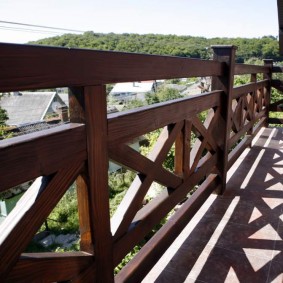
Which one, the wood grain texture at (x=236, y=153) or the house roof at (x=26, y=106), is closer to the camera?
the wood grain texture at (x=236, y=153)

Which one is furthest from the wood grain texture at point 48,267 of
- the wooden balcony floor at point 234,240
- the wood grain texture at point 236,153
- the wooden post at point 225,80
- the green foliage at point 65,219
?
the green foliage at point 65,219

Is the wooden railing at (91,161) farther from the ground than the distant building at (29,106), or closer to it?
farther from the ground

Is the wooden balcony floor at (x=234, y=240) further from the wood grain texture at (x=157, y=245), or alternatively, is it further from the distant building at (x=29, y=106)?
the distant building at (x=29, y=106)

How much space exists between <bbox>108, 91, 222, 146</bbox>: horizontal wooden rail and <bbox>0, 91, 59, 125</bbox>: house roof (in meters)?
26.1

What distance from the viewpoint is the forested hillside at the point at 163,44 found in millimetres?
11078

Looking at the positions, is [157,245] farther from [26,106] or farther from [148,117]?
[26,106]

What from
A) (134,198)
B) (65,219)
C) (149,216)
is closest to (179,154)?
(149,216)

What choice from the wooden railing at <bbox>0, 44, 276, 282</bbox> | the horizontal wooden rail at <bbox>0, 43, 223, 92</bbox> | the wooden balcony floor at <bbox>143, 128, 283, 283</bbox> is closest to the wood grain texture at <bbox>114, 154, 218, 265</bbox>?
the wooden railing at <bbox>0, 44, 276, 282</bbox>

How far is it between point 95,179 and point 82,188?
0.18 ft

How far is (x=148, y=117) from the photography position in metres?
1.43

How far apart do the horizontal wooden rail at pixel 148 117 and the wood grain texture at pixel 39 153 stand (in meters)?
0.19

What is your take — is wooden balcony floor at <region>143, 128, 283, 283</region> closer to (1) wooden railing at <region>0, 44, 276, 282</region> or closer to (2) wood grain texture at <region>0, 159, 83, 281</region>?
(1) wooden railing at <region>0, 44, 276, 282</region>

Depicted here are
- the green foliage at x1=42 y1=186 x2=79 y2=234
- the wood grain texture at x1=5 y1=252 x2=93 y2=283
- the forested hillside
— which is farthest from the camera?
the green foliage at x1=42 y1=186 x2=79 y2=234

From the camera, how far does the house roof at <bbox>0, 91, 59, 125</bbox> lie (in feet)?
87.7
